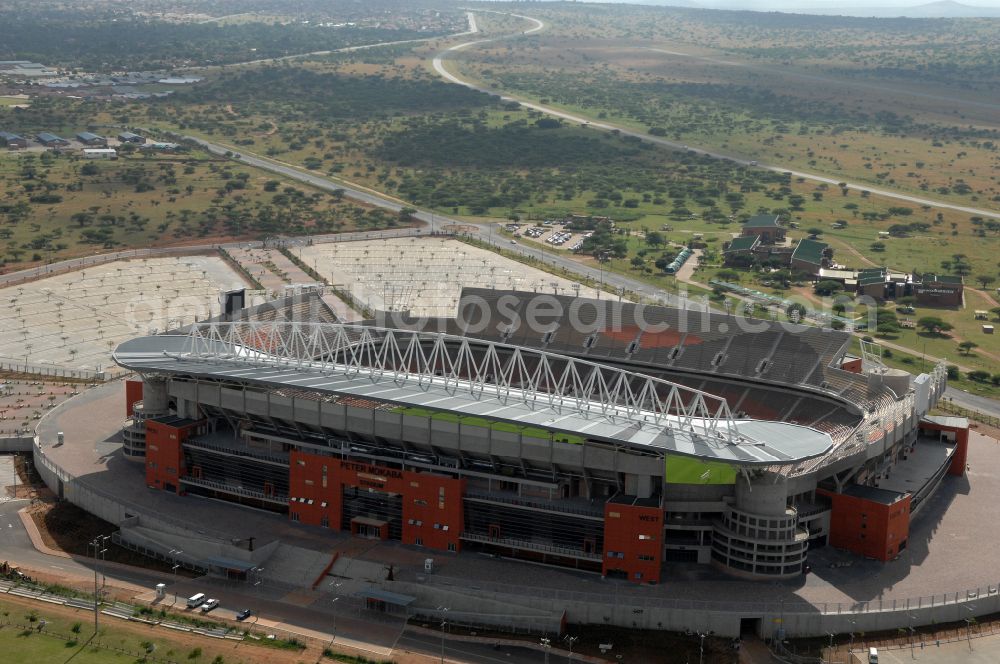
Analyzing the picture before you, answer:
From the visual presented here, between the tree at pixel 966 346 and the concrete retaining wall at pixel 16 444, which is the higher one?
the tree at pixel 966 346

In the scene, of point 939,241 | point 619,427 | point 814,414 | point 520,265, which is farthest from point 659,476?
point 939,241

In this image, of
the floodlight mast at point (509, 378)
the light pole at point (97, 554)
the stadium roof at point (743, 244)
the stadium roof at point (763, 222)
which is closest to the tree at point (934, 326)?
the stadium roof at point (743, 244)

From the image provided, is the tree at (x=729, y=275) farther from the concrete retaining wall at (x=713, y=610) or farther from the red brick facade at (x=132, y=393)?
the concrete retaining wall at (x=713, y=610)

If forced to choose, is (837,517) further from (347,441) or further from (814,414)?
(347,441)

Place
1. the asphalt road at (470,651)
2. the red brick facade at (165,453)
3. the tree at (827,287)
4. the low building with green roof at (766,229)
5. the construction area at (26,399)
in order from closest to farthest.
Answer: the asphalt road at (470,651) → the red brick facade at (165,453) → the construction area at (26,399) → the tree at (827,287) → the low building with green roof at (766,229)

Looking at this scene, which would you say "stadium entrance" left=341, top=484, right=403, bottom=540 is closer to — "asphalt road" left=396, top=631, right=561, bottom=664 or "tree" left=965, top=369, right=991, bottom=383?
"asphalt road" left=396, top=631, right=561, bottom=664

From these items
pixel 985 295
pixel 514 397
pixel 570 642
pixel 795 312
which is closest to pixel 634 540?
pixel 570 642

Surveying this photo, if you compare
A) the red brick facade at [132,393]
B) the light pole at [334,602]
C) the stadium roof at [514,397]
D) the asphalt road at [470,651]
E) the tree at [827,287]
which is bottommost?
the asphalt road at [470,651]
